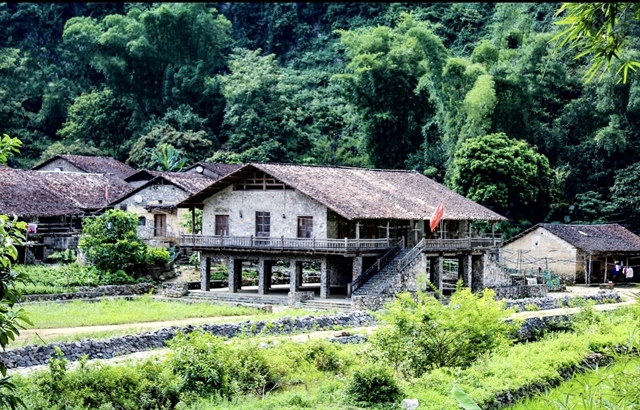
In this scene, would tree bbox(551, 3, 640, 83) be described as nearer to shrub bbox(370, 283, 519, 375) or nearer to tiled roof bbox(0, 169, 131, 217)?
shrub bbox(370, 283, 519, 375)

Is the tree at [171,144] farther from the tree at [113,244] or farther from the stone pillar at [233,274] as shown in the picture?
the stone pillar at [233,274]

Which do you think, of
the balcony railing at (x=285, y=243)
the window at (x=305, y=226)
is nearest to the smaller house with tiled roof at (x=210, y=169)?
the balcony railing at (x=285, y=243)

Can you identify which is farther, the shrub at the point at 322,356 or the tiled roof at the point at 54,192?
the tiled roof at the point at 54,192

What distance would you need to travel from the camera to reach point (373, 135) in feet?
188

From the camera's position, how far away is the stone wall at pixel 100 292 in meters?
30.6

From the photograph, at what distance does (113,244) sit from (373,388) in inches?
880

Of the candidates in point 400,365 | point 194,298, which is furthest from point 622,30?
point 194,298

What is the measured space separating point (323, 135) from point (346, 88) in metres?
8.84

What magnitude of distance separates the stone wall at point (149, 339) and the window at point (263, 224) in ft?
A: 34.1

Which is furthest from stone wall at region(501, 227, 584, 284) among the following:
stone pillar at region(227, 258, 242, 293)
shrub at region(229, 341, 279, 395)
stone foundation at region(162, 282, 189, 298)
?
shrub at region(229, 341, 279, 395)

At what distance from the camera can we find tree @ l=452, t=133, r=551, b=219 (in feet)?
155

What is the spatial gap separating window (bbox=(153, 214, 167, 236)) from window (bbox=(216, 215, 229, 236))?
876 centimetres

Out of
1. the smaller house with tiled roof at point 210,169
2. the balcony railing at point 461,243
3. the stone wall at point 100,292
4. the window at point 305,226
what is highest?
the smaller house with tiled roof at point 210,169

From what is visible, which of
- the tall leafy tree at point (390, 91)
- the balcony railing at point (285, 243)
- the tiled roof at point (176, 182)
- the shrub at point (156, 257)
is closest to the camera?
the balcony railing at point (285, 243)
